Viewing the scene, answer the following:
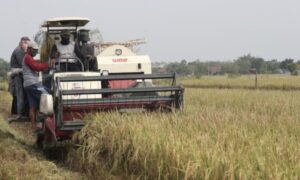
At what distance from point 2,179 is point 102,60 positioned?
192 inches

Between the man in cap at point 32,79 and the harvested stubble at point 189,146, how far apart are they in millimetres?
1991

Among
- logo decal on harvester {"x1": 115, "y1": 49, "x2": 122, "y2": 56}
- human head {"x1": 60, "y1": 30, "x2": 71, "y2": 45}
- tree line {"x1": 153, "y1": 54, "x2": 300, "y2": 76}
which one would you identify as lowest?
tree line {"x1": 153, "y1": 54, "x2": 300, "y2": 76}

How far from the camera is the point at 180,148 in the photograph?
5.37 m

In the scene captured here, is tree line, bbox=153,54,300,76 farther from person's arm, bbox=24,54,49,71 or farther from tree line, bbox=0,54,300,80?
person's arm, bbox=24,54,49,71

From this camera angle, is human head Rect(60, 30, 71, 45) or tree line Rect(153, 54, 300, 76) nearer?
human head Rect(60, 30, 71, 45)

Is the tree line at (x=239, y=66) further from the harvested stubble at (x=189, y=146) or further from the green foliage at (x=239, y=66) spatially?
the harvested stubble at (x=189, y=146)

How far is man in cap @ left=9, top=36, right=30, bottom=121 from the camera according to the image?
33.0 ft

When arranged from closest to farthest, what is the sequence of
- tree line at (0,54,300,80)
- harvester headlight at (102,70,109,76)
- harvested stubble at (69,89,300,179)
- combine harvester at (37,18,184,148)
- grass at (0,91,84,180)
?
harvested stubble at (69,89,300,179) → grass at (0,91,84,180) → combine harvester at (37,18,184,148) → harvester headlight at (102,70,109,76) → tree line at (0,54,300,80)

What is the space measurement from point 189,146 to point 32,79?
191 inches

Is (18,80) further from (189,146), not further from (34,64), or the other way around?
(189,146)

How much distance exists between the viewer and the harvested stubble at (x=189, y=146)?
4.61 m

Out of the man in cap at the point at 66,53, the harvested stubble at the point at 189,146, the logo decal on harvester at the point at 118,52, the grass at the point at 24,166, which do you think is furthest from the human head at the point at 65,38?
the harvested stubble at the point at 189,146

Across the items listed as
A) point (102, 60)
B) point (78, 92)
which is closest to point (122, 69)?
point (102, 60)

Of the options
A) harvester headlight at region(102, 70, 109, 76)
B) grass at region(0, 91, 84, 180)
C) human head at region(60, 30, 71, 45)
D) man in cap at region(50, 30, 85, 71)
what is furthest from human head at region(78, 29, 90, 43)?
grass at region(0, 91, 84, 180)
